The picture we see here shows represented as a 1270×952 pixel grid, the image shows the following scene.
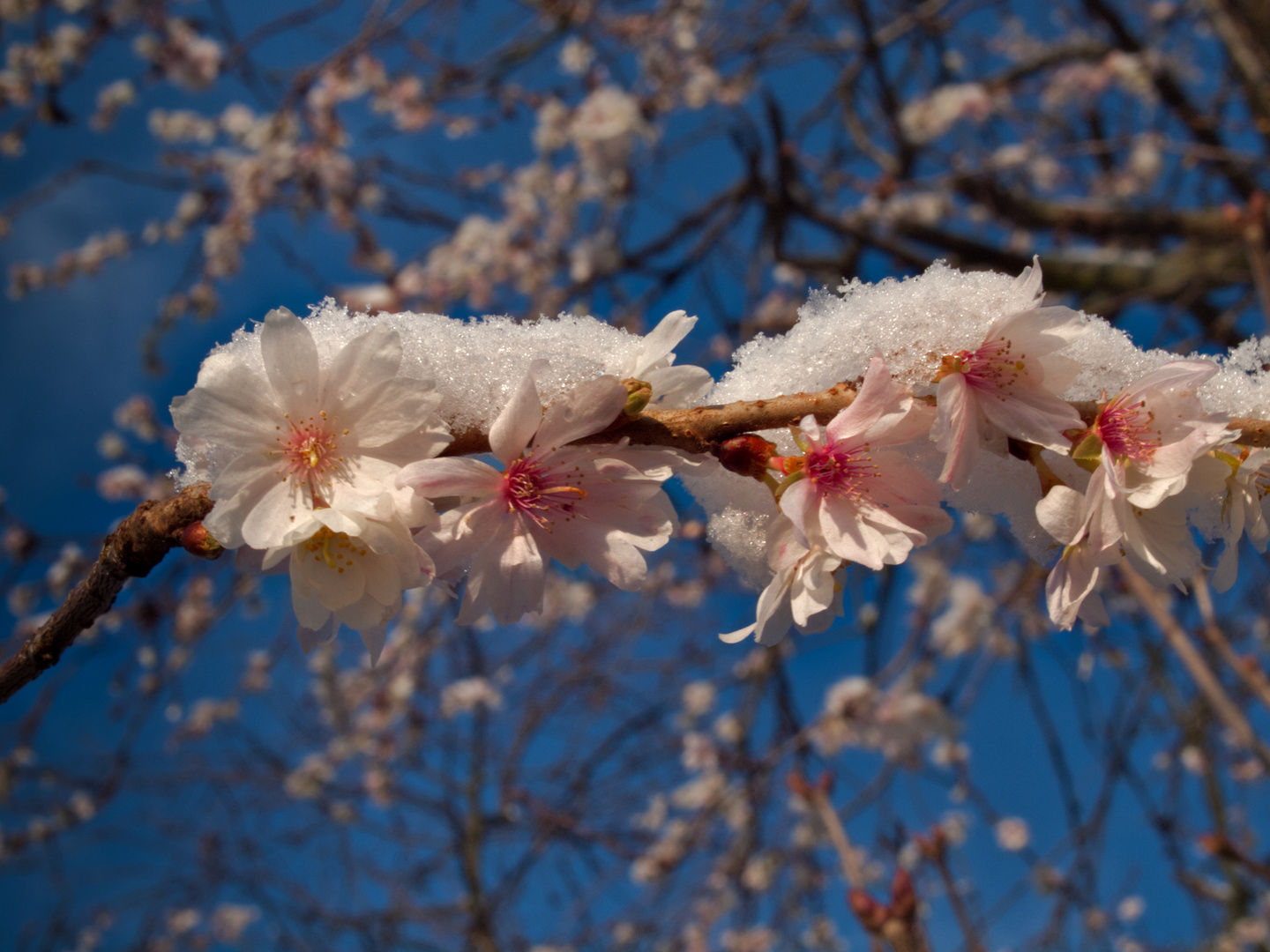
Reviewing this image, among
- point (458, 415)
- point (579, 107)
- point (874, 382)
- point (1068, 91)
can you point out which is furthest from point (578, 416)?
point (1068, 91)

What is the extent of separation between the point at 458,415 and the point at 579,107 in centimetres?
406

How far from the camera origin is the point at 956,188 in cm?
416

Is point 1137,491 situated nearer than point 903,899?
Yes

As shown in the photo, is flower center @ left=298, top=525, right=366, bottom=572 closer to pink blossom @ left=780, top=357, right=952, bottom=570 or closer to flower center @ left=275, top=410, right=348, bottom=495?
flower center @ left=275, top=410, right=348, bottom=495

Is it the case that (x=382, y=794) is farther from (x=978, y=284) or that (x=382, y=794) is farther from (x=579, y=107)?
(x=978, y=284)

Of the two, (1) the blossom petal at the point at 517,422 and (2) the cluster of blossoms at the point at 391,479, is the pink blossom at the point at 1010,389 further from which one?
(1) the blossom petal at the point at 517,422

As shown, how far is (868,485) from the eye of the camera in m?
0.76

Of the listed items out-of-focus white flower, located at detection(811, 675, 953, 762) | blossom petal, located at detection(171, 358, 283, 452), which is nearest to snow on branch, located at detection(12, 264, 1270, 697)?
blossom petal, located at detection(171, 358, 283, 452)

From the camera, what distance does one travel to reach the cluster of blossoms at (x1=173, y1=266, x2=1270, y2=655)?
66 centimetres

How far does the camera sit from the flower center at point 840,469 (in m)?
0.72

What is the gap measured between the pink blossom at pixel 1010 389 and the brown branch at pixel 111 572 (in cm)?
69

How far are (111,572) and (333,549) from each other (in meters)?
0.23

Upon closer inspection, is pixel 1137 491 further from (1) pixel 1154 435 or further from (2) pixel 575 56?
(2) pixel 575 56

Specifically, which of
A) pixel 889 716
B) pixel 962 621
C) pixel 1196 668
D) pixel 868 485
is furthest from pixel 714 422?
pixel 962 621
